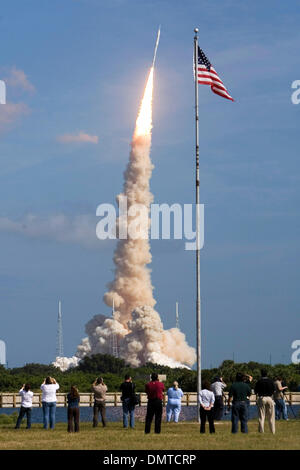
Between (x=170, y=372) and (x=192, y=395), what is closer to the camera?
(x=192, y=395)

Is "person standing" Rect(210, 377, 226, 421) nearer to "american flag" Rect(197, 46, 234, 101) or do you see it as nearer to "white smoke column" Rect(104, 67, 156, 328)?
"american flag" Rect(197, 46, 234, 101)

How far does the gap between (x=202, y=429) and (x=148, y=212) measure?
261 ft

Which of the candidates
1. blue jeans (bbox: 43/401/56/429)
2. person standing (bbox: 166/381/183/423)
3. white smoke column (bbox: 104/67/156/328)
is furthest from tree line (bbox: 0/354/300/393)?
blue jeans (bbox: 43/401/56/429)

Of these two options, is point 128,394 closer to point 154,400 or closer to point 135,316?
point 154,400

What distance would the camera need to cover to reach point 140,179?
107 meters

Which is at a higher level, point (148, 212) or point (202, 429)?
point (148, 212)

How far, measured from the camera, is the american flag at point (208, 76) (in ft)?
134

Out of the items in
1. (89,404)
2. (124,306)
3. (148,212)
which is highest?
(148,212)

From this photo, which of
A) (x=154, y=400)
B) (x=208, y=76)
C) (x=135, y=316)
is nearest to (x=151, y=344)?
(x=135, y=316)

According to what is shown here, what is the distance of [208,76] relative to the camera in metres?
41.1

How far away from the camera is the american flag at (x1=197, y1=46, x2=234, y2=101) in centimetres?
4097
